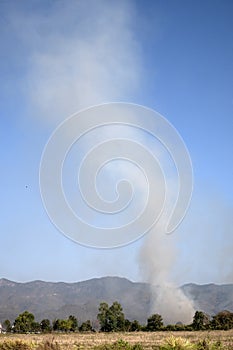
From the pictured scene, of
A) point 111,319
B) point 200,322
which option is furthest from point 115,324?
point 200,322

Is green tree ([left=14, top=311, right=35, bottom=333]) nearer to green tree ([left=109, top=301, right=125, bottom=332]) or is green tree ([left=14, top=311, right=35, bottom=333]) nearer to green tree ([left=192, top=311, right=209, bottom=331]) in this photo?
green tree ([left=109, top=301, right=125, bottom=332])

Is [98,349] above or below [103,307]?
below

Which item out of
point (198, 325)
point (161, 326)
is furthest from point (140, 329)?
point (198, 325)

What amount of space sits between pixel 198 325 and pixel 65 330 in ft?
87.8

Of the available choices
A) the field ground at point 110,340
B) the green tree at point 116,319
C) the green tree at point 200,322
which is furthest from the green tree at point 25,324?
the field ground at point 110,340

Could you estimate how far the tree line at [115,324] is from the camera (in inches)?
3472

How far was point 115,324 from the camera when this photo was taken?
331 feet

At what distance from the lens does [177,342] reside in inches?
876

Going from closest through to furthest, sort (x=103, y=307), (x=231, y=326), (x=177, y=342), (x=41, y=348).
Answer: (x=41, y=348), (x=177, y=342), (x=231, y=326), (x=103, y=307)

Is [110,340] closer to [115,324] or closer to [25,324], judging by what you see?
[25,324]

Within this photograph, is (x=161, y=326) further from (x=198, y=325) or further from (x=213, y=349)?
(x=213, y=349)

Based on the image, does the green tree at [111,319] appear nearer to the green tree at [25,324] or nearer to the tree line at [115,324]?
the tree line at [115,324]

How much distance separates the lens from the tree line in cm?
8819

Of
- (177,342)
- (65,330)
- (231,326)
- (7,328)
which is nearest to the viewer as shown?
(177,342)
